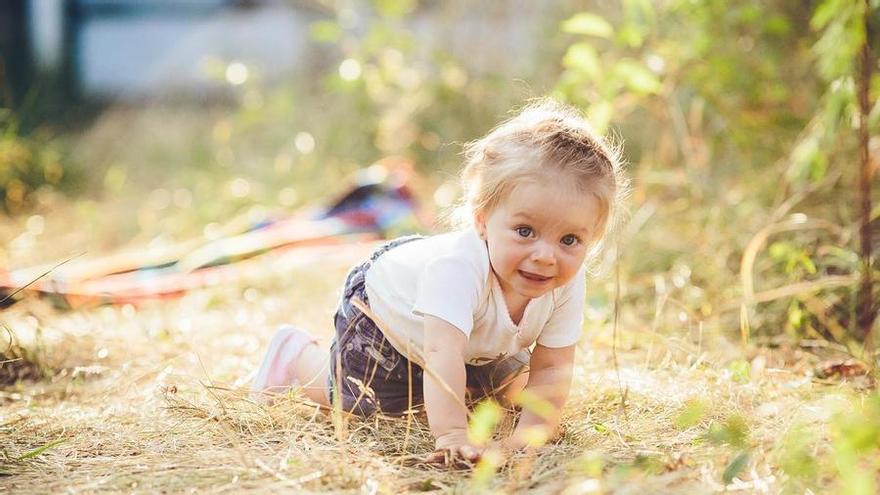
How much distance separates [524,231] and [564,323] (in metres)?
0.31

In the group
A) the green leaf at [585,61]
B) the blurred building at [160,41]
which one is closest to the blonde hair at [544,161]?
the green leaf at [585,61]

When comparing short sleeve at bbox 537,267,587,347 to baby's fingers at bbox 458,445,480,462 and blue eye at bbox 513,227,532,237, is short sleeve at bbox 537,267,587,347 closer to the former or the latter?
blue eye at bbox 513,227,532,237

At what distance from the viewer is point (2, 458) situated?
73.9 inches

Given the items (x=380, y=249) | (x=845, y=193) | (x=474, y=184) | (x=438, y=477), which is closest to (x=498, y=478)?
(x=438, y=477)

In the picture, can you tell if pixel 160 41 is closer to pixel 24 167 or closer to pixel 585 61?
pixel 24 167

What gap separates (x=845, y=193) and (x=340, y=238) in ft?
7.41

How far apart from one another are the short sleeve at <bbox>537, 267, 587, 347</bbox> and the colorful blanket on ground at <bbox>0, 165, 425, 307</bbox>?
6.53 feet

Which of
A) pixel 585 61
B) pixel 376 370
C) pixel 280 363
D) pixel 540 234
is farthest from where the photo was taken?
pixel 585 61

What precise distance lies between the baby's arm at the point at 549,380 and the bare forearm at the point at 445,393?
0.17 m

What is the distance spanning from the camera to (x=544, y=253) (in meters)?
1.87

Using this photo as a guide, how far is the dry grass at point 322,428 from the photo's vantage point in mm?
Result: 1701

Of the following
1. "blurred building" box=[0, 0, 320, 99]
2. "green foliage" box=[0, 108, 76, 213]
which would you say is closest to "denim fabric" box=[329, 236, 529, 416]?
"green foliage" box=[0, 108, 76, 213]

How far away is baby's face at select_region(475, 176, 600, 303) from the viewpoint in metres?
1.86

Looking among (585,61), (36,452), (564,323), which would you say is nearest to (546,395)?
(564,323)
